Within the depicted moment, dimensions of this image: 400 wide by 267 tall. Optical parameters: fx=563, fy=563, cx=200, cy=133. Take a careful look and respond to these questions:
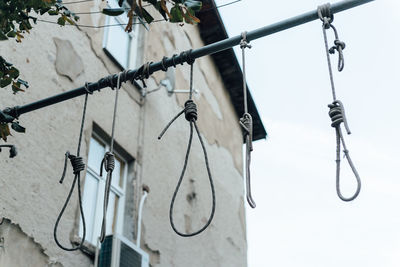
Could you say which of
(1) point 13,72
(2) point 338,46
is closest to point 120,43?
(1) point 13,72

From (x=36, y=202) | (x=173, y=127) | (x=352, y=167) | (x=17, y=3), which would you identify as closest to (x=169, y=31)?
(x=173, y=127)

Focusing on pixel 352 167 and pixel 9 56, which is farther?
pixel 9 56

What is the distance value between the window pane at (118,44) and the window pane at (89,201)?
5.53 feet

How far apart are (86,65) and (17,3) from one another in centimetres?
253

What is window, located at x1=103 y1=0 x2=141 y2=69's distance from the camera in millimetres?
6820

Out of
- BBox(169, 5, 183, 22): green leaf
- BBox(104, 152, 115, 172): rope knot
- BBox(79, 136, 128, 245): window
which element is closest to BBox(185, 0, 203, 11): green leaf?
BBox(169, 5, 183, 22): green leaf

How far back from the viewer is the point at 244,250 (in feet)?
29.5

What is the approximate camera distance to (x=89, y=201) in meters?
5.58

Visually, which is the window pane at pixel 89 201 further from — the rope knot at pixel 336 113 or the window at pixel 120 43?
the rope knot at pixel 336 113

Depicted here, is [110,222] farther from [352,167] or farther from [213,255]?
[352,167]

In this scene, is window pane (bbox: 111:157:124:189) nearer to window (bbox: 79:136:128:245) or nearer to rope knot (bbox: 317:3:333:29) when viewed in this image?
window (bbox: 79:136:128:245)

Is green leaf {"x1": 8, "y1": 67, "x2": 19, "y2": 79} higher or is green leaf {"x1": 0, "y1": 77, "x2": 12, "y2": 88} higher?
green leaf {"x1": 8, "y1": 67, "x2": 19, "y2": 79}

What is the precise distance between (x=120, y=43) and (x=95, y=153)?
75.7 inches

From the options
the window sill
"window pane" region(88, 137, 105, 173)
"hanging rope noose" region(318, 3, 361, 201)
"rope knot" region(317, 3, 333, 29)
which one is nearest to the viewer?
"hanging rope noose" region(318, 3, 361, 201)
